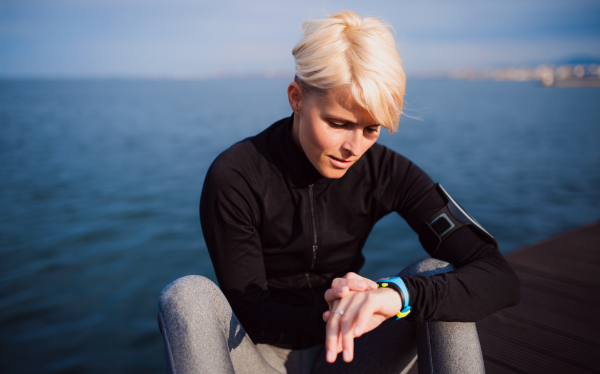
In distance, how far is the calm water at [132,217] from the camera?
14.7 ft

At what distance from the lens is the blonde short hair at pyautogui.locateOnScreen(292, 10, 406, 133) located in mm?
1549

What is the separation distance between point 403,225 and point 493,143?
37.0 ft

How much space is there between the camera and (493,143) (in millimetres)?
17125

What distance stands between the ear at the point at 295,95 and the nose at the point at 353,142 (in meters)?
0.27

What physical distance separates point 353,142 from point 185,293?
884 millimetres

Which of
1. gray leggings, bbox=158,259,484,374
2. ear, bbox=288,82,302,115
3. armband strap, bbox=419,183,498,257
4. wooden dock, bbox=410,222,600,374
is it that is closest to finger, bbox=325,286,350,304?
gray leggings, bbox=158,259,484,374

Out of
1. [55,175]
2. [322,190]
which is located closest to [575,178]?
[322,190]

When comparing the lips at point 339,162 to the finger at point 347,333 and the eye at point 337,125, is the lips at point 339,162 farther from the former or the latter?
the finger at point 347,333

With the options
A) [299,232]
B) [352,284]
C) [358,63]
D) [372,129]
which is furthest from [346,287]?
[358,63]

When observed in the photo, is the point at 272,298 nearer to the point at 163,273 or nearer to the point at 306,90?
the point at 306,90

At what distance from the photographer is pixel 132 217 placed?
832 centimetres

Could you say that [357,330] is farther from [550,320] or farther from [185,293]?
[550,320]

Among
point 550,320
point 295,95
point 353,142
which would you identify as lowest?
point 550,320

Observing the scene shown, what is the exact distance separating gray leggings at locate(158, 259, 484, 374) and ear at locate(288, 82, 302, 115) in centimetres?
84
